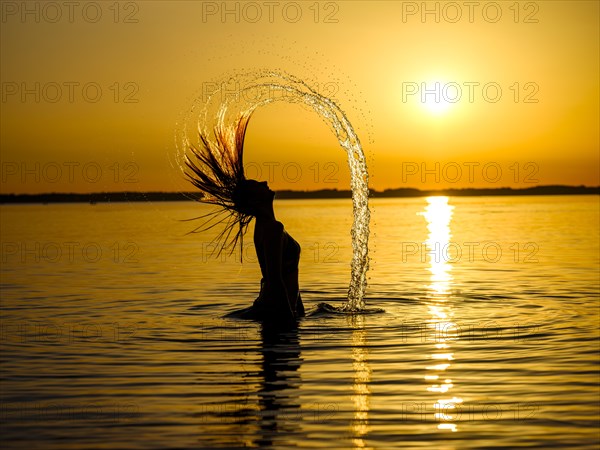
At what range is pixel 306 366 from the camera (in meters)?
13.7

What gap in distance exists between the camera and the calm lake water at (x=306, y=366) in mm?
10102

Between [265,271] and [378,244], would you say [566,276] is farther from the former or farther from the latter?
[378,244]

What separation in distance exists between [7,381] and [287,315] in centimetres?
507

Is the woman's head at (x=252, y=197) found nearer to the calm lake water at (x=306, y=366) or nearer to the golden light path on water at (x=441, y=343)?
the calm lake water at (x=306, y=366)

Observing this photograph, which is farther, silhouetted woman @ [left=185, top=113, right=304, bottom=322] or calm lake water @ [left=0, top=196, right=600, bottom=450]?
silhouetted woman @ [left=185, top=113, right=304, bottom=322]

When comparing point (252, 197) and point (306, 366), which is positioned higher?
point (252, 197)

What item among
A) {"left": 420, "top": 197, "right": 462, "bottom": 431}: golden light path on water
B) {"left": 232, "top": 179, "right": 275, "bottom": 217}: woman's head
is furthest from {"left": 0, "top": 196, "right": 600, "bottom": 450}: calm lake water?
{"left": 232, "top": 179, "right": 275, "bottom": 217}: woman's head

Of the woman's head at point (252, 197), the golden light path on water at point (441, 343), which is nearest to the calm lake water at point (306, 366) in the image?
the golden light path on water at point (441, 343)

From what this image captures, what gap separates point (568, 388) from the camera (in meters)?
12.1

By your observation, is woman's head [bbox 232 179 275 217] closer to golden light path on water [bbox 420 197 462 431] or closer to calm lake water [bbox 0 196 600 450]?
calm lake water [bbox 0 196 600 450]

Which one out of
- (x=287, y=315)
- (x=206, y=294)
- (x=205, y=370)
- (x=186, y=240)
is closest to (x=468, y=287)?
(x=206, y=294)

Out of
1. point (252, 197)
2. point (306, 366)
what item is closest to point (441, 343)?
point (306, 366)

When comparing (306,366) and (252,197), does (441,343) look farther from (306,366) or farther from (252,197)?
(252,197)

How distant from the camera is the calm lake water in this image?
33.1ft
